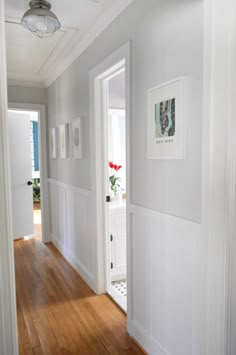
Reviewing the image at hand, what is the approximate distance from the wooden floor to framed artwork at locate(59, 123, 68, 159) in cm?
141

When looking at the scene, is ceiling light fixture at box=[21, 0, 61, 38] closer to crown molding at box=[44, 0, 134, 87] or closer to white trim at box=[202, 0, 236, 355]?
crown molding at box=[44, 0, 134, 87]

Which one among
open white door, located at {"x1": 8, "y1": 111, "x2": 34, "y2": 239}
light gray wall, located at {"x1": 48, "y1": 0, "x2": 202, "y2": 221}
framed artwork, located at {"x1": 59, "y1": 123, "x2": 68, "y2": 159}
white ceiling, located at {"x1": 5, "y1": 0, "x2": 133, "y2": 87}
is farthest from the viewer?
open white door, located at {"x1": 8, "y1": 111, "x2": 34, "y2": 239}

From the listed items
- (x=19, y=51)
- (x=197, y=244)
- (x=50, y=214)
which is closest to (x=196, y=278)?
(x=197, y=244)

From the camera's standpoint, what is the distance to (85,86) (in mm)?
2766

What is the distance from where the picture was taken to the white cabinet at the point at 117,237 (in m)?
2.87

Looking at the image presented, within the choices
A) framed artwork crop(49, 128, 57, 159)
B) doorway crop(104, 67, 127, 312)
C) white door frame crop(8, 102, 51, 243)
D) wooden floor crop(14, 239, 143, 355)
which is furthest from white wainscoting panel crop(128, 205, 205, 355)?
white door frame crop(8, 102, 51, 243)

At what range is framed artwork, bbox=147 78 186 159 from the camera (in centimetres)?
143

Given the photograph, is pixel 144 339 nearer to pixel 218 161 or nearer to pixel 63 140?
pixel 218 161

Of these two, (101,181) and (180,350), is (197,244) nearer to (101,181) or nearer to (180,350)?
(180,350)

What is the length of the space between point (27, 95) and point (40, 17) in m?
2.26

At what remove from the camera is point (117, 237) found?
9.53ft

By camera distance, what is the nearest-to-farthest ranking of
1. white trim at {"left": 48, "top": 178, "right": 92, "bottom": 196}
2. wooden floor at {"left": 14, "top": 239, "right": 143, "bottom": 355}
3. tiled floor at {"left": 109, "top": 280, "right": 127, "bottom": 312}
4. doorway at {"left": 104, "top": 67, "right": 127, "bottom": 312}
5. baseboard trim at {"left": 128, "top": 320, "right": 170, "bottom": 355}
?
1. baseboard trim at {"left": 128, "top": 320, "right": 170, "bottom": 355}
2. wooden floor at {"left": 14, "top": 239, "right": 143, "bottom": 355}
3. tiled floor at {"left": 109, "top": 280, "right": 127, "bottom": 312}
4. doorway at {"left": 104, "top": 67, "right": 127, "bottom": 312}
5. white trim at {"left": 48, "top": 178, "right": 92, "bottom": 196}

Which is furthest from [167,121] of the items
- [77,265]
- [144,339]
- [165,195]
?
[77,265]

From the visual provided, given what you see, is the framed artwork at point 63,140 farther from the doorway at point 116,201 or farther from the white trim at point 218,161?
the white trim at point 218,161
